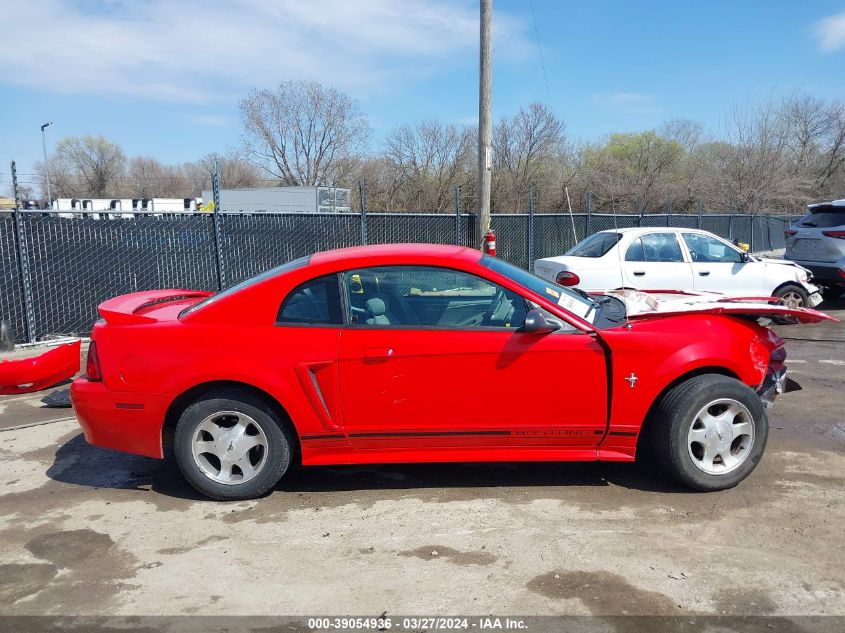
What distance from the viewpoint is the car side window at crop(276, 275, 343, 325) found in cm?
423

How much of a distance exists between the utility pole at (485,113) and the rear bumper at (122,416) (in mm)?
8456

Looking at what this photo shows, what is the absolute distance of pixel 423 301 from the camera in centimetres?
441

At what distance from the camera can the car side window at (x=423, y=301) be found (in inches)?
166

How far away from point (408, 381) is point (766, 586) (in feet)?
7.04

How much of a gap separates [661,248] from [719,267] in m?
0.89

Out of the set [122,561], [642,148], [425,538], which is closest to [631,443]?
[425,538]

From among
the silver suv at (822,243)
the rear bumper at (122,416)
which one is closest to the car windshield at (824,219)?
the silver suv at (822,243)

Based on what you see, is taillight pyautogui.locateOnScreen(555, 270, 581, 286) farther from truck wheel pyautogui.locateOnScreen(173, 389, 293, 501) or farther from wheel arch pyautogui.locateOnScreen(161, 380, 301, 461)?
truck wheel pyautogui.locateOnScreen(173, 389, 293, 501)

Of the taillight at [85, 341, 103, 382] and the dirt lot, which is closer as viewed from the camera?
the dirt lot

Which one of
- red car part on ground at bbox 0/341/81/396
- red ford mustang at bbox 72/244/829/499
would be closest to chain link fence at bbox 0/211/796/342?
red car part on ground at bbox 0/341/81/396

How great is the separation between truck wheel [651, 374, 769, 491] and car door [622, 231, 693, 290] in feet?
17.9

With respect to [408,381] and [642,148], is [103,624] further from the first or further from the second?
[642,148]

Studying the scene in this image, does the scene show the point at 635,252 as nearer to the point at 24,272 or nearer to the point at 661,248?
the point at 661,248

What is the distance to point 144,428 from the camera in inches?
166
